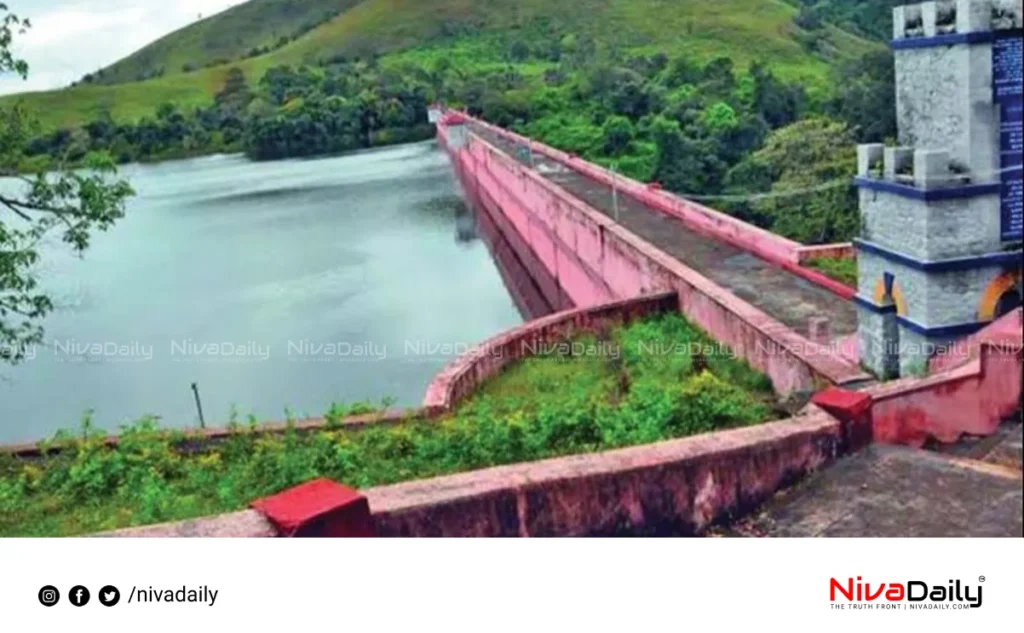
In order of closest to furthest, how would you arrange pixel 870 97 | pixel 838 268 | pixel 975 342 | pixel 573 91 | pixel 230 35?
pixel 975 342 < pixel 230 35 < pixel 838 268 < pixel 870 97 < pixel 573 91

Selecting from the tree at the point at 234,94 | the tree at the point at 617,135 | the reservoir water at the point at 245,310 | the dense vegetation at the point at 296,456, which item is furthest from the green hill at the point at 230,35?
the tree at the point at 617,135

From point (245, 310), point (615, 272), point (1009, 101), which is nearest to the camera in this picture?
point (1009, 101)

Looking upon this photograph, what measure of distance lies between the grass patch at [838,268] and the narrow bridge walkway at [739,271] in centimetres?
13

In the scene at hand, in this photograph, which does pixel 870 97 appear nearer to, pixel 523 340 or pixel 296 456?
pixel 523 340

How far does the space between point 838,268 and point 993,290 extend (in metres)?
2.70

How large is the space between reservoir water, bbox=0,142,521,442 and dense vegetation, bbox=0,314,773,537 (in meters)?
2.42

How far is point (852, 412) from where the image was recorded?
8.77ft
